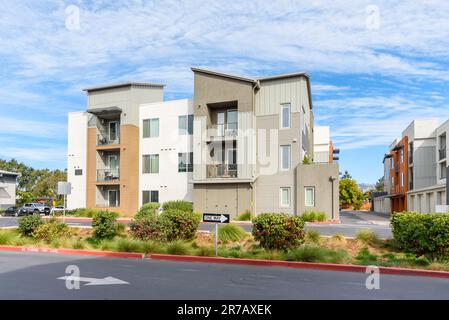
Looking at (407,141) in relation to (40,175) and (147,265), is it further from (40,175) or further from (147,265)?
(40,175)

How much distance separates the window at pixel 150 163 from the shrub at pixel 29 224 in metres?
16.3

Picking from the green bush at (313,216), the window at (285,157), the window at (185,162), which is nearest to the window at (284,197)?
the window at (285,157)

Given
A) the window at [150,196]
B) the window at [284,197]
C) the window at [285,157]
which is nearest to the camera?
the window at [284,197]

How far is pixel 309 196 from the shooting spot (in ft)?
91.1

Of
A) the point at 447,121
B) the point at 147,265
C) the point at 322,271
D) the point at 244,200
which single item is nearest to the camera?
the point at 322,271

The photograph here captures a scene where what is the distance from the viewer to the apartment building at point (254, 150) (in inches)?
1107

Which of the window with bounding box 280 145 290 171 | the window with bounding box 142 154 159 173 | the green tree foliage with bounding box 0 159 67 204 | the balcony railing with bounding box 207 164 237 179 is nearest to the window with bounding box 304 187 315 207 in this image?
the window with bounding box 280 145 290 171

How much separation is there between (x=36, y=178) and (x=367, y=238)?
7349 cm

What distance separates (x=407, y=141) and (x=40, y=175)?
63664mm

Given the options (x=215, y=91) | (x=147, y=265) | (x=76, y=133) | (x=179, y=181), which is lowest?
(x=147, y=265)

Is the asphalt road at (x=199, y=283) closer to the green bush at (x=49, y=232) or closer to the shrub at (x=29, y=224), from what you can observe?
the green bush at (x=49, y=232)

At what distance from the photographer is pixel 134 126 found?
33344 mm
